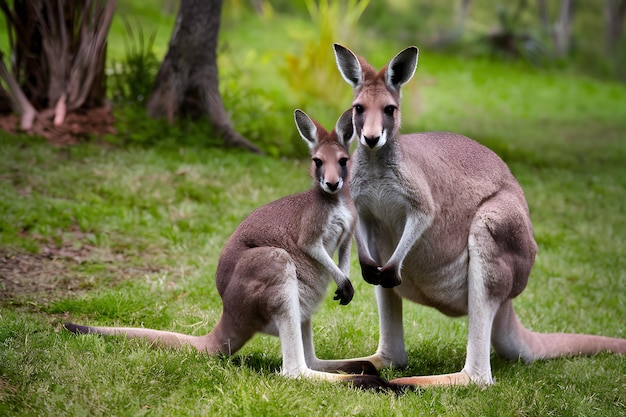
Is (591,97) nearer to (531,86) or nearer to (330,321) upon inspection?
(531,86)

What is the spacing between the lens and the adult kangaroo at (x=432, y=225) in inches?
158

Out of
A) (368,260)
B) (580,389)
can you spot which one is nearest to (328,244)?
(368,260)

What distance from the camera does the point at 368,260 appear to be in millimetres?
4156

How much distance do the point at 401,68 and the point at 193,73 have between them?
533 cm

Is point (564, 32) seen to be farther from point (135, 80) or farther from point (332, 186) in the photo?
point (332, 186)

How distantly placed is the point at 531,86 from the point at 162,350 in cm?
1592

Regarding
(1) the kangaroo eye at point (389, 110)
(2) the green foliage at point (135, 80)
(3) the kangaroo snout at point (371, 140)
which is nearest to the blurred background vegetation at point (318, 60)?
(2) the green foliage at point (135, 80)

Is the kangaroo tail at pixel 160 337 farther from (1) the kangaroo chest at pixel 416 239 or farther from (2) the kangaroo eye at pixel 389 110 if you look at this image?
(2) the kangaroo eye at pixel 389 110

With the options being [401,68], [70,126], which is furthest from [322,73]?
[401,68]

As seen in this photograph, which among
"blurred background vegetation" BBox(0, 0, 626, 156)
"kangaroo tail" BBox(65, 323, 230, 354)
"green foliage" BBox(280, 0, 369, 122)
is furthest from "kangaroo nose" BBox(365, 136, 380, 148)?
"green foliage" BBox(280, 0, 369, 122)

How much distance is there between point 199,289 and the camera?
5.84m

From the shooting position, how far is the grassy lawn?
384cm

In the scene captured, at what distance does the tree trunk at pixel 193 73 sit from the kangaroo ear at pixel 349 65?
5075mm

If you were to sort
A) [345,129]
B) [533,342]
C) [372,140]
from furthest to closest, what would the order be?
[533,342] → [345,129] → [372,140]
